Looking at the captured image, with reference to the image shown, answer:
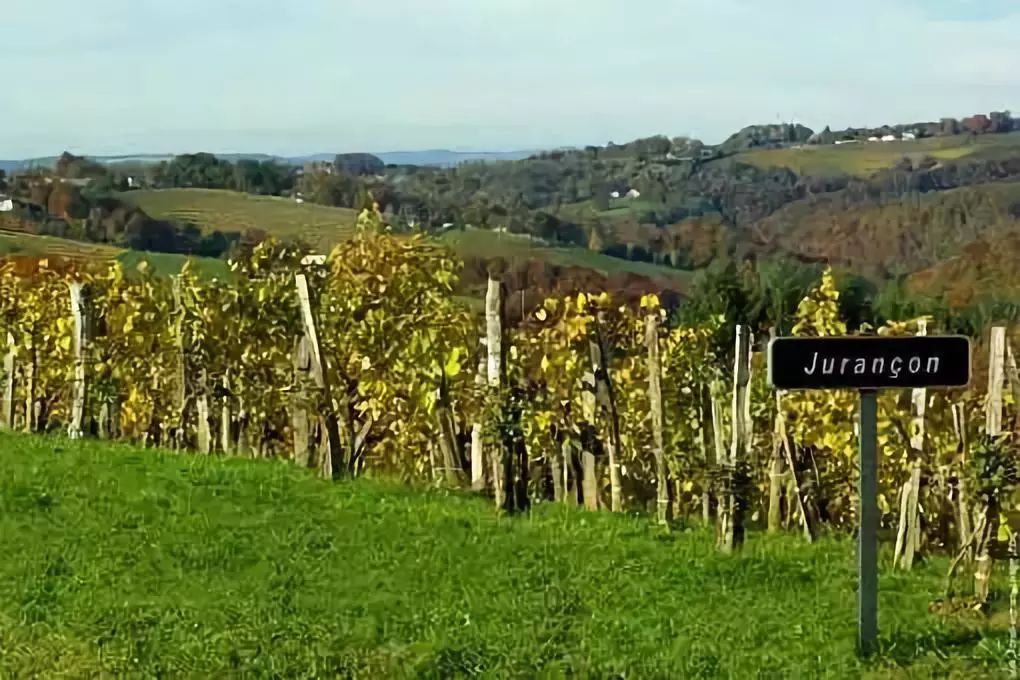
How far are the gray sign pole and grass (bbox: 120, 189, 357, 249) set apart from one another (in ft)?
178

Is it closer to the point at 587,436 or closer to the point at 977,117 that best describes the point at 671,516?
the point at 587,436

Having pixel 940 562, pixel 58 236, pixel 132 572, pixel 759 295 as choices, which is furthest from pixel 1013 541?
pixel 58 236

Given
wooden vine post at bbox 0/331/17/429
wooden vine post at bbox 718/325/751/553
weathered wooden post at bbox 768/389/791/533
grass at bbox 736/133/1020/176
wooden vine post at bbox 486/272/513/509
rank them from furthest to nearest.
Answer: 1. grass at bbox 736/133/1020/176
2. wooden vine post at bbox 0/331/17/429
3. weathered wooden post at bbox 768/389/791/533
4. wooden vine post at bbox 486/272/513/509
5. wooden vine post at bbox 718/325/751/553

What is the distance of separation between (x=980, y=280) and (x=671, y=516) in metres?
35.3

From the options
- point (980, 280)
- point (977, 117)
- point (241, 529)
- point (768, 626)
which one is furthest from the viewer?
point (977, 117)

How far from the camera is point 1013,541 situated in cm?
847

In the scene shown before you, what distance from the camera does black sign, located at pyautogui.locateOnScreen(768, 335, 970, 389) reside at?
642cm

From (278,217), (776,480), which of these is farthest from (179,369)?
(278,217)

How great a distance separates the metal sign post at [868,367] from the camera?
21.1 ft

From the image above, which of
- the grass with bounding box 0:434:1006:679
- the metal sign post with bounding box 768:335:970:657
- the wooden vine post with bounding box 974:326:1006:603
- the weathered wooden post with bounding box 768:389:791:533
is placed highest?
the metal sign post with bounding box 768:335:970:657

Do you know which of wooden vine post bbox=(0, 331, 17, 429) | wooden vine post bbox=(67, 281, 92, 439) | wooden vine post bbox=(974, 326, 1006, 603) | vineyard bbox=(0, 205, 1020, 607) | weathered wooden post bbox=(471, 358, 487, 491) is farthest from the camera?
wooden vine post bbox=(0, 331, 17, 429)

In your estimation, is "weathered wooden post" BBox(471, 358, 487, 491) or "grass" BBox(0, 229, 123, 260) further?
"grass" BBox(0, 229, 123, 260)

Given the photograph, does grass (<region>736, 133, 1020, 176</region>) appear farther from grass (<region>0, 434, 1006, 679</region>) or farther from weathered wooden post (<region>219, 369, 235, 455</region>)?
grass (<region>0, 434, 1006, 679</region>)

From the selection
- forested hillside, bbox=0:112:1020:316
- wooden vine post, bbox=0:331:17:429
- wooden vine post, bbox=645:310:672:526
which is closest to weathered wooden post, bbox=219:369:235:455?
wooden vine post, bbox=0:331:17:429
